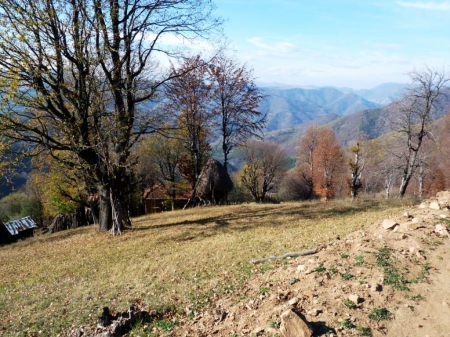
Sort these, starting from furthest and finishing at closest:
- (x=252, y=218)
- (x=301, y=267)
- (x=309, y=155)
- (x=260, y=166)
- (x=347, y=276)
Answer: (x=309, y=155) → (x=260, y=166) → (x=252, y=218) → (x=301, y=267) → (x=347, y=276)

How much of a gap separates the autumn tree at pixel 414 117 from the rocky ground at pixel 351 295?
57.4ft

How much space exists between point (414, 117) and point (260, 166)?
→ 24.7 meters

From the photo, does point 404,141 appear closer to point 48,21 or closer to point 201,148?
point 201,148

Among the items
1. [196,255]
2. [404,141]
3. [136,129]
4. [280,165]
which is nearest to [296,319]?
[196,255]

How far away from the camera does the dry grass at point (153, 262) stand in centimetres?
738

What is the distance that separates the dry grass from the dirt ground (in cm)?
109

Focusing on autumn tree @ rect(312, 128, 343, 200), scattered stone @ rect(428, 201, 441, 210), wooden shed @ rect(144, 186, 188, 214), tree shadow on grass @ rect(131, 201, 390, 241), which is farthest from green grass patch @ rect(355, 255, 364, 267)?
autumn tree @ rect(312, 128, 343, 200)

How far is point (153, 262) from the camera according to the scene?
32.8ft

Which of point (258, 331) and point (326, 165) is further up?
point (326, 165)

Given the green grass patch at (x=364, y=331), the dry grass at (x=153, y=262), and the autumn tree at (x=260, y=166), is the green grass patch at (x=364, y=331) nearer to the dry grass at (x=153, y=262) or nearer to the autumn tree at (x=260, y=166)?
the dry grass at (x=153, y=262)

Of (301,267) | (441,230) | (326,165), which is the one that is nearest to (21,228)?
A: (301,267)

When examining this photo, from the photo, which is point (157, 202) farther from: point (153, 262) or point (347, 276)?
point (347, 276)

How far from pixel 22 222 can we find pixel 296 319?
4585cm

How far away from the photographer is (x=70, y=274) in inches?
402
